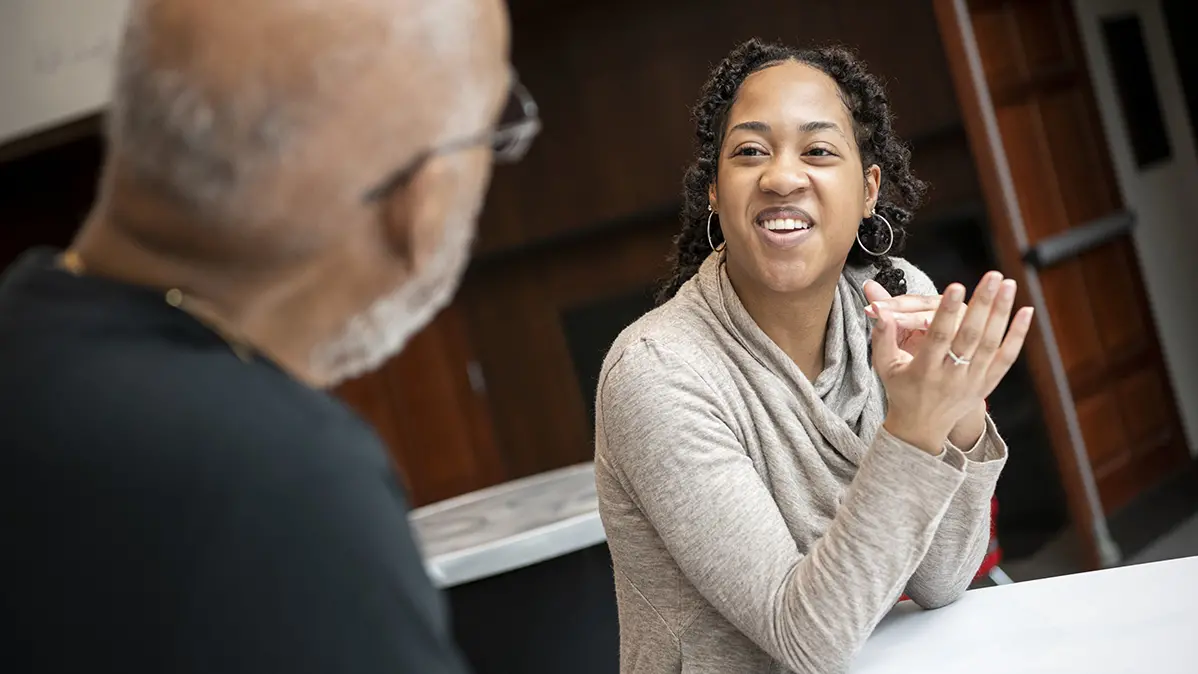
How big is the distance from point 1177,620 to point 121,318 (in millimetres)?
1116

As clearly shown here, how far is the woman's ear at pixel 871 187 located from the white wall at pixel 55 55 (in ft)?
9.95

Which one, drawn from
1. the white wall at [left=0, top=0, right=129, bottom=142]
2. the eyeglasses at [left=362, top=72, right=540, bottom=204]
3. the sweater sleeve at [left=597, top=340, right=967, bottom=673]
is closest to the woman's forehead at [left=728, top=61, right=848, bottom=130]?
the sweater sleeve at [left=597, top=340, right=967, bottom=673]

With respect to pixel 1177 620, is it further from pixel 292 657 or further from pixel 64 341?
pixel 64 341

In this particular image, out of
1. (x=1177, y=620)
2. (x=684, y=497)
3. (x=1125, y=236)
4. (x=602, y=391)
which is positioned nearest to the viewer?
(x=1177, y=620)

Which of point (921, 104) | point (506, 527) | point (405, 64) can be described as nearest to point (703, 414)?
point (405, 64)

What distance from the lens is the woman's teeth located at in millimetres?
1739

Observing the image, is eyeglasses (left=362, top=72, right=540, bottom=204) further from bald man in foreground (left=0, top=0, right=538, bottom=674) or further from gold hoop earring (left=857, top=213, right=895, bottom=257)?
gold hoop earring (left=857, top=213, right=895, bottom=257)

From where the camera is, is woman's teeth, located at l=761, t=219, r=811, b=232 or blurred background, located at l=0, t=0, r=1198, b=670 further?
blurred background, located at l=0, t=0, r=1198, b=670

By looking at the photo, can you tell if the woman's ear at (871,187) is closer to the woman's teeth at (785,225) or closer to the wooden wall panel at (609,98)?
the woman's teeth at (785,225)

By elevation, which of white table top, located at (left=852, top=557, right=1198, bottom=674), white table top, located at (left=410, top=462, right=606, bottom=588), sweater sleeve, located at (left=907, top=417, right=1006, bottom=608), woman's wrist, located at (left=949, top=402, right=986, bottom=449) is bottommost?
white table top, located at (left=410, top=462, right=606, bottom=588)

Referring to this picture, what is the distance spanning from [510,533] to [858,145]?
102 centimetres

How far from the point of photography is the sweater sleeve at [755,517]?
4.64 feet

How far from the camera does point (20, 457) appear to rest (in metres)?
0.76

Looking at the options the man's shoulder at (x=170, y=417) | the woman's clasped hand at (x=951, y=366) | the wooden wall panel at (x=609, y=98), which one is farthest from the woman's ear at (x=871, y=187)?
the wooden wall panel at (x=609, y=98)
